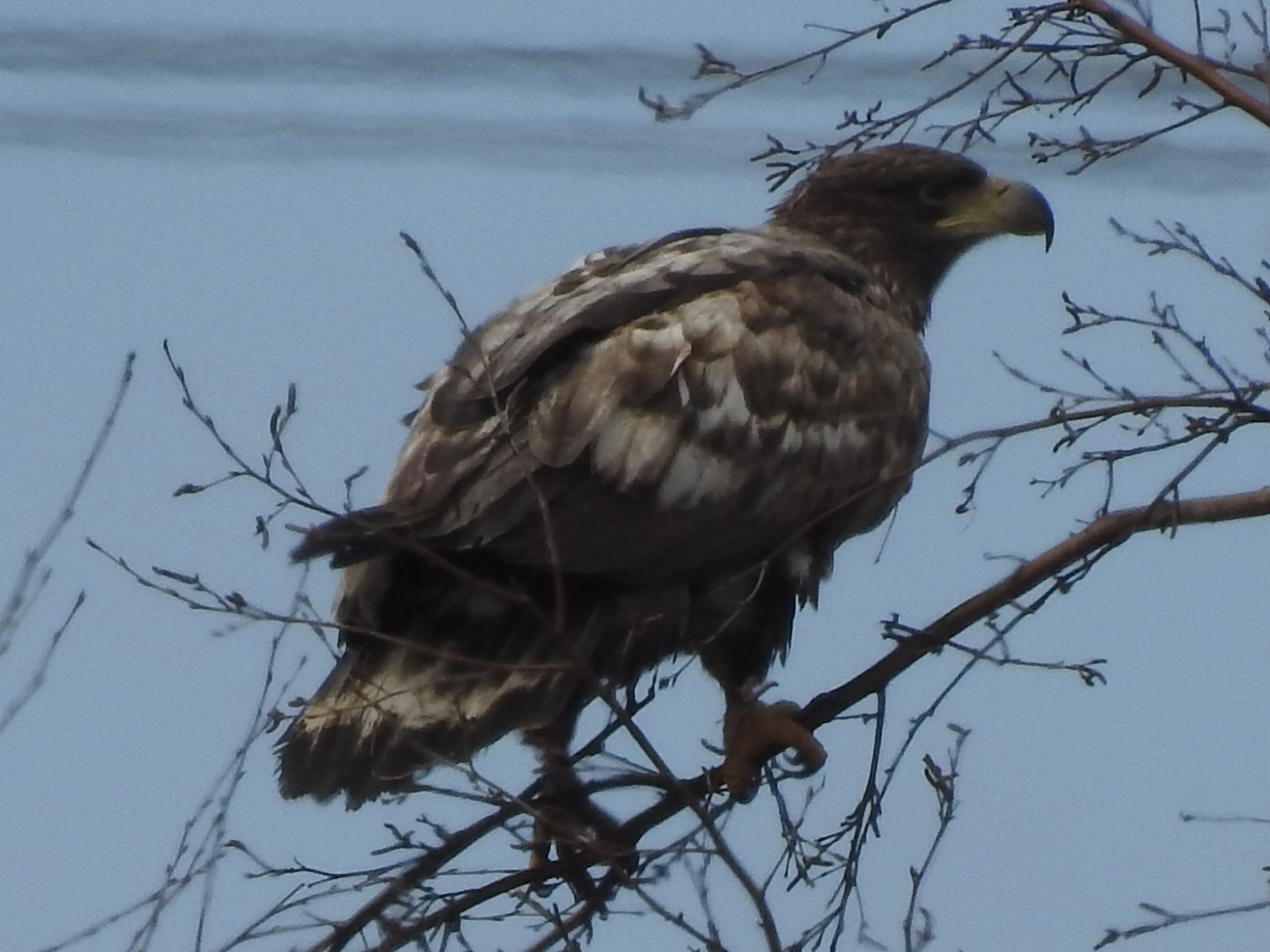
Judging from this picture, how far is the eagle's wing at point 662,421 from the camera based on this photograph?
5.39 meters

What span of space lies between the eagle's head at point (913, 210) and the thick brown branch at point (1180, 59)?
200 cm

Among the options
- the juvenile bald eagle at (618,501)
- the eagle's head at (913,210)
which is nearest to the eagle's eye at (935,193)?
the eagle's head at (913,210)

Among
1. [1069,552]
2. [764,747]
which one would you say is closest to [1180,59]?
[1069,552]

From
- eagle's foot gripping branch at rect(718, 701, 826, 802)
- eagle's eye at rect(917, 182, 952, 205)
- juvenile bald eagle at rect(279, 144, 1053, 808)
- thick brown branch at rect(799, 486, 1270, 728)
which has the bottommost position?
thick brown branch at rect(799, 486, 1270, 728)

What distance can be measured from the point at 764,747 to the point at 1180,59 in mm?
1891

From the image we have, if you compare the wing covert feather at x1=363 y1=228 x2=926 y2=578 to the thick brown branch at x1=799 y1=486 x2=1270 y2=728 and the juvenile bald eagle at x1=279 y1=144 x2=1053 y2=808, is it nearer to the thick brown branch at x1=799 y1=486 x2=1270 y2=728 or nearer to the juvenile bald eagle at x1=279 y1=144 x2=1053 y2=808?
the juvenile bald eagle at x1=279 y1=144 x2=1053 y2=808

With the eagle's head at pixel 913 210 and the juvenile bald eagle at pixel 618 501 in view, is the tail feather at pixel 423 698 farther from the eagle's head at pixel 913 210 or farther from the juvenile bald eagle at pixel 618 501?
the eagle's head at pixel 913 210

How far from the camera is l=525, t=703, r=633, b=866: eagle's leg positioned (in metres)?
4.86

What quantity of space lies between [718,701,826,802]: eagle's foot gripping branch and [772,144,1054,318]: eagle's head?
175cm

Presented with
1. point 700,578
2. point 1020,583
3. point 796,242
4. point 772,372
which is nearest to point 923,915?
point 1020,583

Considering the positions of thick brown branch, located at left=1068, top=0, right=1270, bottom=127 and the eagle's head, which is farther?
the eagle's head

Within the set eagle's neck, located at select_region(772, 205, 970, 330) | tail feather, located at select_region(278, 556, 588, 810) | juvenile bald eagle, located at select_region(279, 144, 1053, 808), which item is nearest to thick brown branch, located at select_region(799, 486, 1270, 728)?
juvenile bald eagle, located at select_region(279, 144, 1053, 808)

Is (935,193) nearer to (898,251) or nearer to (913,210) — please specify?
(913,210)

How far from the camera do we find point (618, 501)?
5.57 m
